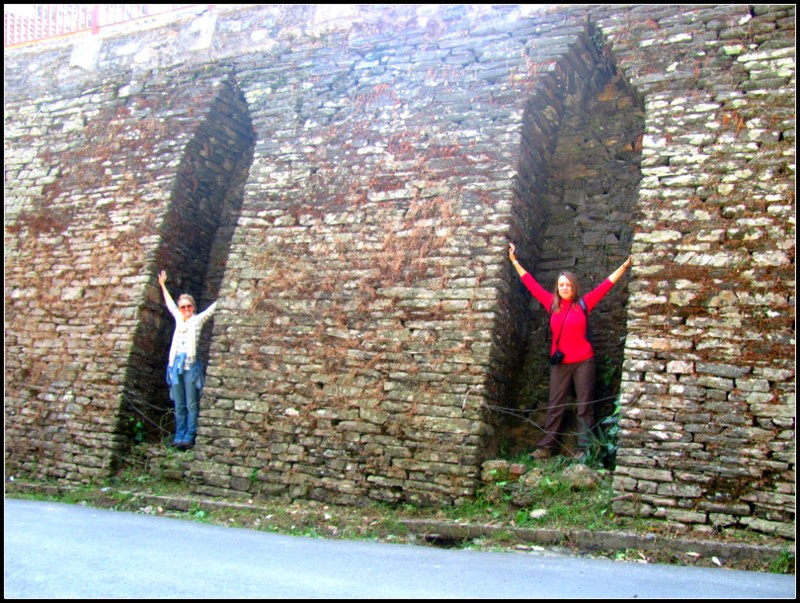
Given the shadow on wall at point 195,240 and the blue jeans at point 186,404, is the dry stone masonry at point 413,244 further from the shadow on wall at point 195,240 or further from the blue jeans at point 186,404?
the blue jeans at point 186,404

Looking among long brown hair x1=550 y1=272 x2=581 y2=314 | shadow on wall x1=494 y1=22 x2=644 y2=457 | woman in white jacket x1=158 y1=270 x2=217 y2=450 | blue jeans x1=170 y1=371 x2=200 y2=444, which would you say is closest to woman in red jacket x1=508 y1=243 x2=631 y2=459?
long brown hair x1=550 y1=272 x2=581 y2=314

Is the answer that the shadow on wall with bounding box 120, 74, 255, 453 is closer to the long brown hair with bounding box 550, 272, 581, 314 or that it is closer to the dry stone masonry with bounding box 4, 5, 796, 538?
the dry stone masonry with bounding box 4, 5, 796, 538

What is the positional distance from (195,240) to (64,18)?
14.4 feet

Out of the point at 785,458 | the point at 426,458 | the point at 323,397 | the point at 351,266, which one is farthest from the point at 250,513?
the point at 785,458

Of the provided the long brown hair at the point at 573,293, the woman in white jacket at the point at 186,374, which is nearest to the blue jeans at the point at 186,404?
the woman in white jacket at the point at 186,374

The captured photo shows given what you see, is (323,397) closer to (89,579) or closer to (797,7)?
(89,579)

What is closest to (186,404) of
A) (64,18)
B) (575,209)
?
(575,209)

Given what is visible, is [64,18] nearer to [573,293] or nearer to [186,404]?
[186,404]

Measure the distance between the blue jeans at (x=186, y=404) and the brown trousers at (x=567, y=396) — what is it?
354 centimetres

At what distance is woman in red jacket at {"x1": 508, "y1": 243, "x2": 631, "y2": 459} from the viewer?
628 cm

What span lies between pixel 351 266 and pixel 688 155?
9.99 feet

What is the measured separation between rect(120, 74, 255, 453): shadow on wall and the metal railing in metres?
1.70

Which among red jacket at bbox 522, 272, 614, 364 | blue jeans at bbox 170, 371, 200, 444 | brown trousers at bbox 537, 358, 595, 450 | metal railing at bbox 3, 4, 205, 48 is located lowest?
Result: blue jeans at bbox 170, 371, 200, 444

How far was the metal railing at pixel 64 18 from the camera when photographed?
9.69 m
